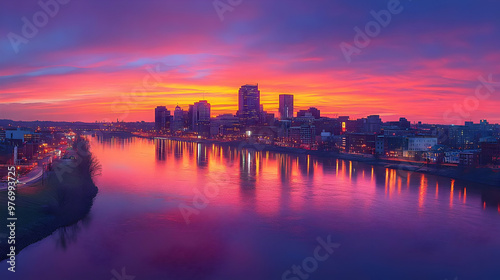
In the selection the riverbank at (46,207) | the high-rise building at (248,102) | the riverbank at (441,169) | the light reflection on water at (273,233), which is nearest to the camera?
the light reflection on water at (273,233)

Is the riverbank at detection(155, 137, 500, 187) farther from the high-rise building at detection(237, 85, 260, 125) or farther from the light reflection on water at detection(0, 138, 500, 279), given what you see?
the high-rise building at detection(237, 85, 260, 125)

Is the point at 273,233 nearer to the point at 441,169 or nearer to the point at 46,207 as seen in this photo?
Answer: the point at 46,207

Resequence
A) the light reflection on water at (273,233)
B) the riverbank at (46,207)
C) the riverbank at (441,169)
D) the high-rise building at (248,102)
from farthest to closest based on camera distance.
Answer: the high-rise building at (248,102), the riverbank at (441,169), the riverbank at (46,207), the light reflection on water at (273,233)

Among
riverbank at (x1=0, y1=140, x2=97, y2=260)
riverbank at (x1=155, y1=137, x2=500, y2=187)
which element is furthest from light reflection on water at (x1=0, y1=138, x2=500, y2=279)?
riverbank at (x1=155, y1=137, x2=500, y2=187)

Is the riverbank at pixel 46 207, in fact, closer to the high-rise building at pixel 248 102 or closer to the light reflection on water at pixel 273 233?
the light reflection on water at pixel 273 233

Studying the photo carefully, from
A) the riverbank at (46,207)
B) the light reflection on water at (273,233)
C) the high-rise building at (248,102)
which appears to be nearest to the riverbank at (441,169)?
the light reflection on water at (273,233)

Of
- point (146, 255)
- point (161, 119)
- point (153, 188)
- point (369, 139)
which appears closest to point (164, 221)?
point (146, 255)
